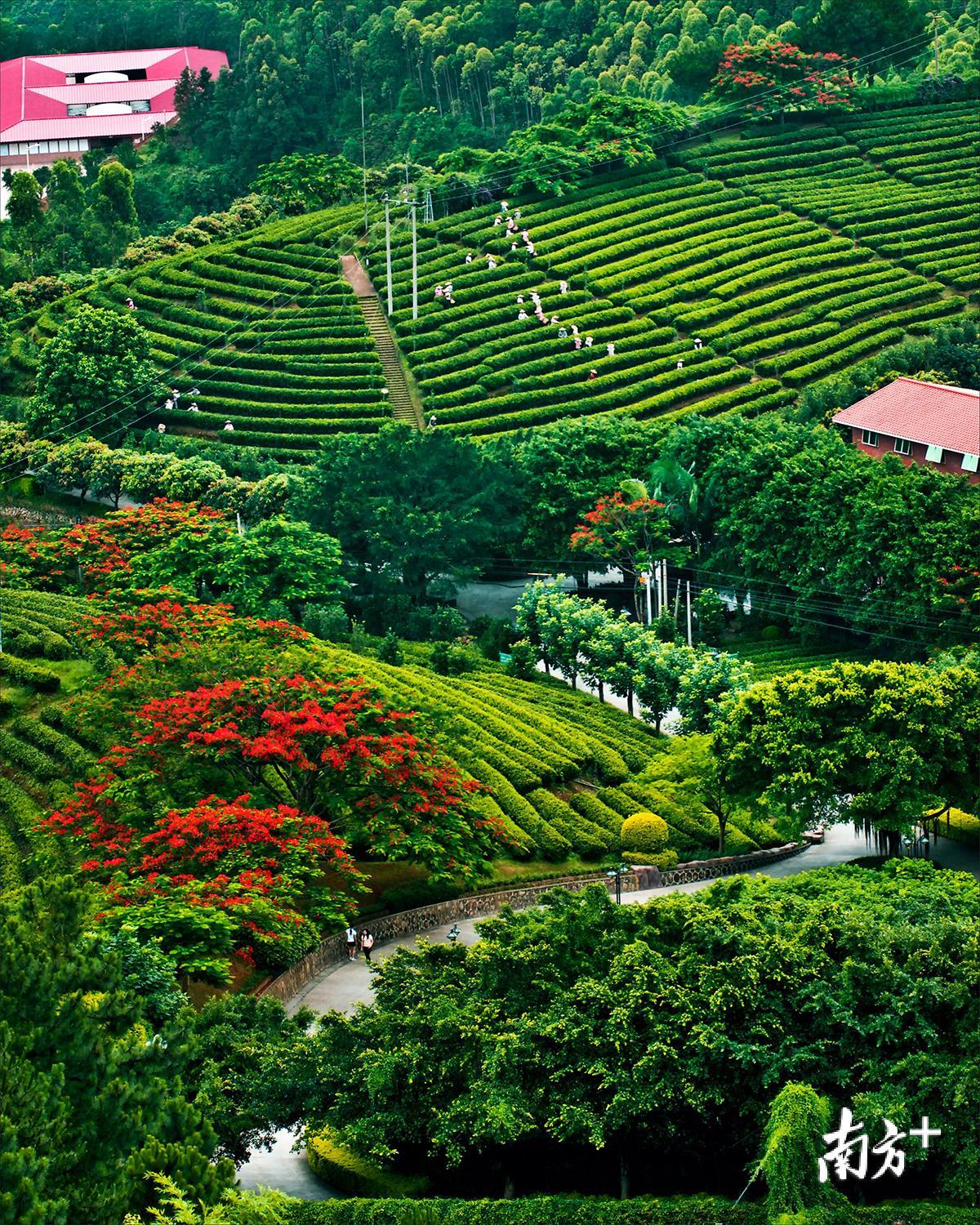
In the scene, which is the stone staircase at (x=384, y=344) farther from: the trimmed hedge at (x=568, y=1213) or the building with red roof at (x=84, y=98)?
the trimmed hedge at (x=568, y=1213)

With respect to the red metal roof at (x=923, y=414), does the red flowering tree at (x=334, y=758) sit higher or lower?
higher

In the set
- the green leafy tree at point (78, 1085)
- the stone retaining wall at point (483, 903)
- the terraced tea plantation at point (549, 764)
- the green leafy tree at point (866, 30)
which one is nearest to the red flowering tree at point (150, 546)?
the terraced tea plantation at point (549, 764)

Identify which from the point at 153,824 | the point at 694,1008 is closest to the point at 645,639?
the point at 153,824

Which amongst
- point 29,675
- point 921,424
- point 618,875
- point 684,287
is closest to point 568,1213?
point 618,875

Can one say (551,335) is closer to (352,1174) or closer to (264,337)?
(264,337)

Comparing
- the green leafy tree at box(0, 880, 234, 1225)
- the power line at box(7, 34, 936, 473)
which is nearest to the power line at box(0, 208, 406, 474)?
the power line at box(7, 34, 936, 473)

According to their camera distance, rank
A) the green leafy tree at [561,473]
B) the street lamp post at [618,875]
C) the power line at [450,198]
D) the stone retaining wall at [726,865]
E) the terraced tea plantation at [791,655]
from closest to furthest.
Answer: the street lamp post at [618,875] < the stone retaining wall at [726,865] < the terraced tea plantation at [791,655] < the green leafy tree at [561,473] < the power line at [450,198]
